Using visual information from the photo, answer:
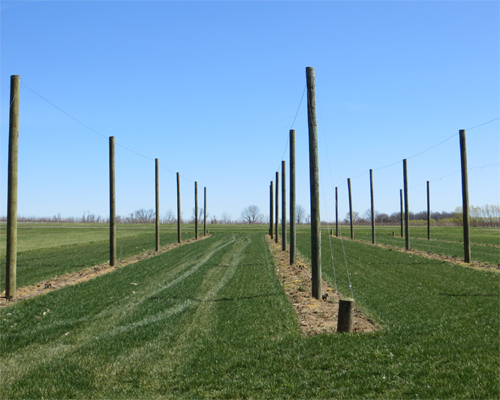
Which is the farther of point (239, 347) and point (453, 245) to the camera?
point (453, 245)

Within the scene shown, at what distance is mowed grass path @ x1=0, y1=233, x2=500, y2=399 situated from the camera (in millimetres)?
6555

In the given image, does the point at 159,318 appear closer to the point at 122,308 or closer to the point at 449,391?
the point at 122,308

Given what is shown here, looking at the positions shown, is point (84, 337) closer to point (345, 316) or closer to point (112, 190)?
point (345, 316)

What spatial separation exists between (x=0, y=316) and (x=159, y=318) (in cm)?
422

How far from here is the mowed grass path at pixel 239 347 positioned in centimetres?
655

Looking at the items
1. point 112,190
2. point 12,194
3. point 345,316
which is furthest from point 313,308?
point 112,190

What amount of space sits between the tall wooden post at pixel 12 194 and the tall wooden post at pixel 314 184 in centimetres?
965

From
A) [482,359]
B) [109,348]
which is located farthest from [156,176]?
[482,359]

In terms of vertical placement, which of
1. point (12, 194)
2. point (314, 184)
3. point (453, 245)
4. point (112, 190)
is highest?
point (112, 190)

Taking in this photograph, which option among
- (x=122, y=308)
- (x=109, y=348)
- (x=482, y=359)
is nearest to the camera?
(x=482, y=359)

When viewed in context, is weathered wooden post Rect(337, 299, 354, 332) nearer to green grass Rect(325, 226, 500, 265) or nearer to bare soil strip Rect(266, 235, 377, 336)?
bare soil strip Rect(266, 235, 377, 336)

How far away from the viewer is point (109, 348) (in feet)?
28.0

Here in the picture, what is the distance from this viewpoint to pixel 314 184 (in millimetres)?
13742

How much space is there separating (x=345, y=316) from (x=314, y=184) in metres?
5.40
